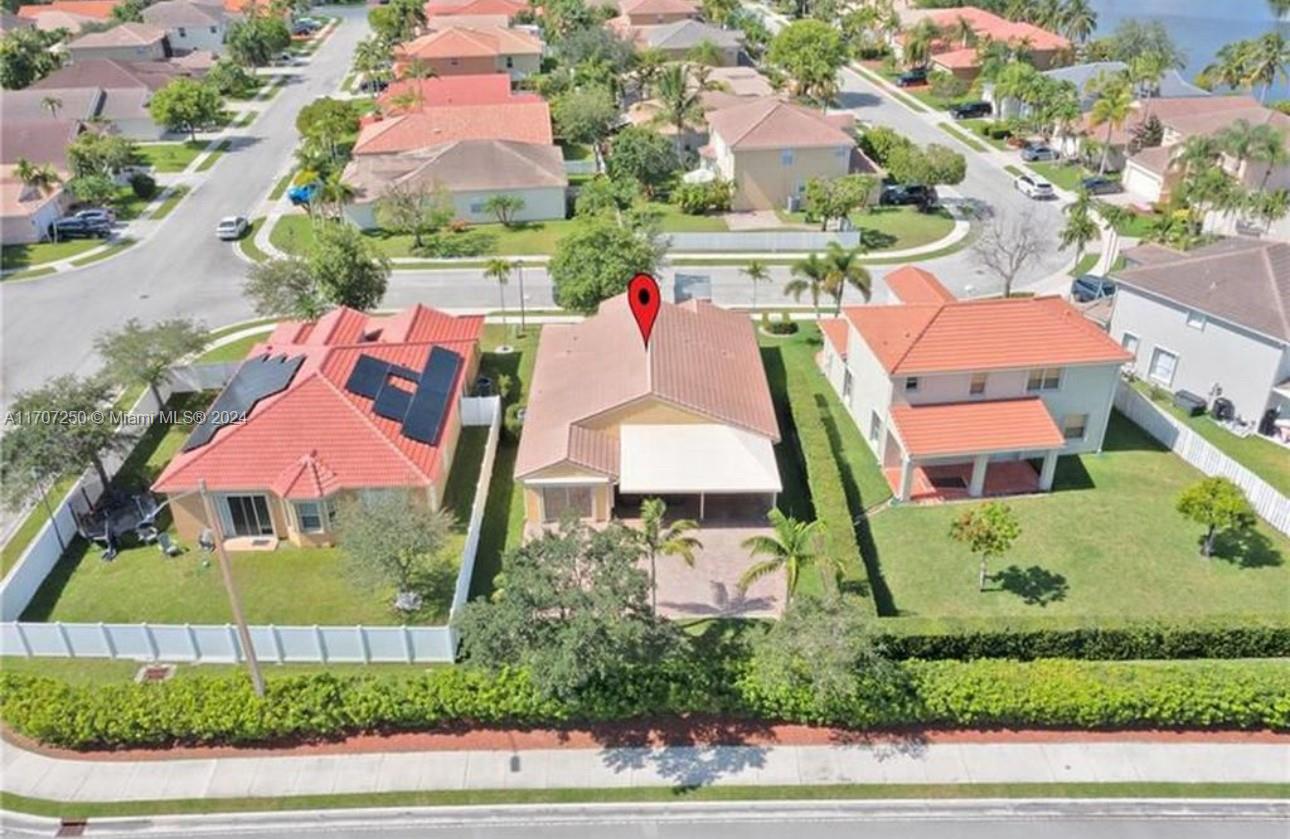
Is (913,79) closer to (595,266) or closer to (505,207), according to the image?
(505,207)

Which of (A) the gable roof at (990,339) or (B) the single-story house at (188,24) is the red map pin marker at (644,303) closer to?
(A) the gable roof at (990,339)

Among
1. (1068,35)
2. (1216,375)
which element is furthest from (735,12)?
(1216,375)

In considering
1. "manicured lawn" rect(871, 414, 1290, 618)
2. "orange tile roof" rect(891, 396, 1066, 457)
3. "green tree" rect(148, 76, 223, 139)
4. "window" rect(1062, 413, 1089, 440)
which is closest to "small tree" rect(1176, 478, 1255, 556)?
"manicured lawn" rect(871, 414, 1290, 618)

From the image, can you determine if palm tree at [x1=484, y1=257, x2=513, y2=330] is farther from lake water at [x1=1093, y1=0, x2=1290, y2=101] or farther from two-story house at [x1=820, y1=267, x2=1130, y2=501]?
lake water at [x1=1093, y1=0, x2=1290, y2=101]

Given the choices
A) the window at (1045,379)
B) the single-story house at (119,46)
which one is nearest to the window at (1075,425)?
the window at (1045,379)

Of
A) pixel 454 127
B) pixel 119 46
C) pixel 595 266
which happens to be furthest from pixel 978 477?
pixel 119 46
